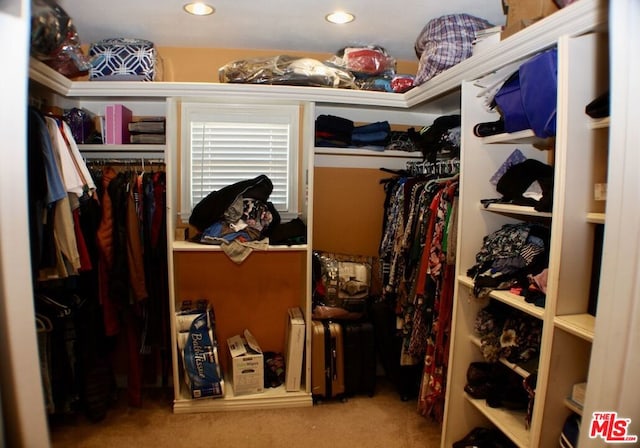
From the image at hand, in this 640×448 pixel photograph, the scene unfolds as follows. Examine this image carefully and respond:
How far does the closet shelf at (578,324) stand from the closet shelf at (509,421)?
0.48 meters

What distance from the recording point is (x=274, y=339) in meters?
2.54

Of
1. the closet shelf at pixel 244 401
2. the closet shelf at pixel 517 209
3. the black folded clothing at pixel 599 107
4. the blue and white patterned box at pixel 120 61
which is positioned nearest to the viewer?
the black folded clothing at pixel 599 107

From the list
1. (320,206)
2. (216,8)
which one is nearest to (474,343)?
(320,206)

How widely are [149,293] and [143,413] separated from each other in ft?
2.33

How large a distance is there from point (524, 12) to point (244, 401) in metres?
2.36

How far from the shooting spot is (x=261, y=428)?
80.2 inches

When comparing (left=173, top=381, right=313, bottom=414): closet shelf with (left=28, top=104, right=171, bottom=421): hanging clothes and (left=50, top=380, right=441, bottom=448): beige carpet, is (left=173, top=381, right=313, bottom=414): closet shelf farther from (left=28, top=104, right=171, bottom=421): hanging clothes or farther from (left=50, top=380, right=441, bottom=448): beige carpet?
(left=28, top=104, right=171, bottom=421): hanging clothes

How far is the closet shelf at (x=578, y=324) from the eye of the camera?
1.08 m

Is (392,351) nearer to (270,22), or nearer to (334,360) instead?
(334,360)

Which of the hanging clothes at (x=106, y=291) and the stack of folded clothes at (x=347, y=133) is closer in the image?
the hanging clothes at (x=106, y=291)

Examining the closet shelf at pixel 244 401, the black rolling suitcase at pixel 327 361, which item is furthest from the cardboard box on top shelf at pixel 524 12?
the closet shelf at pixel 244 401

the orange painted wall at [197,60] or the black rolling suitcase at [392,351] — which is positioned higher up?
the orange painted wall at [197,60]

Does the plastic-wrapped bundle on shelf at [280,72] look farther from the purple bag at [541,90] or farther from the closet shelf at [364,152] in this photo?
the purple bag at [541,90]

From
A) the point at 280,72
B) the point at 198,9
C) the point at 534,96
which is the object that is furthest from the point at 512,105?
the point at 198,9
